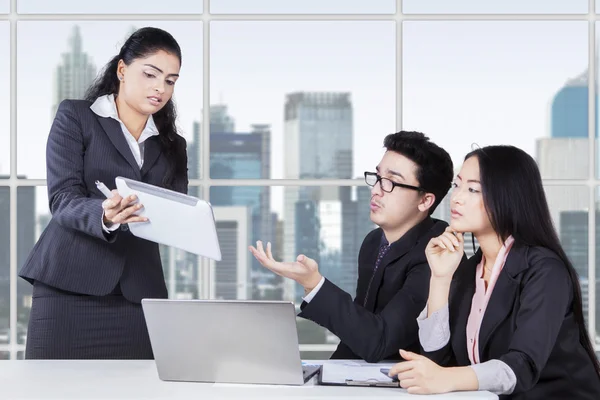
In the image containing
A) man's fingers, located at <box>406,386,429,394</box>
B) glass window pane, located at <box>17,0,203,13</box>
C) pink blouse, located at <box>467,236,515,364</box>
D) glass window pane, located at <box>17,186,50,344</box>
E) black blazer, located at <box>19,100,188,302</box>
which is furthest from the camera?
glass window pane, located at <box>17,186,50,344</box>

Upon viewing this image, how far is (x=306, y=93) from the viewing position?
538 centimetres

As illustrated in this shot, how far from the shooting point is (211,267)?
143 inches

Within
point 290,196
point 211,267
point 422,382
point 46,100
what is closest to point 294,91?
point 290,196

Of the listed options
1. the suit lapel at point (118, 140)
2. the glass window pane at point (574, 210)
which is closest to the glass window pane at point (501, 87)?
the glass window pane at point (574, 210)

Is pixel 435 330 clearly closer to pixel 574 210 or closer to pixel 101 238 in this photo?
pixel 101 238

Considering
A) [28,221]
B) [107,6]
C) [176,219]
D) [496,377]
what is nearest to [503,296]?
[496,377]

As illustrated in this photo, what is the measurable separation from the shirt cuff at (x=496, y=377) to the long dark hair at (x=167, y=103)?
1.16 meters

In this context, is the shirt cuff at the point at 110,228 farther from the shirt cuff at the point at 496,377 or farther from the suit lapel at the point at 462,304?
the shirt cuff at the point at 496,377

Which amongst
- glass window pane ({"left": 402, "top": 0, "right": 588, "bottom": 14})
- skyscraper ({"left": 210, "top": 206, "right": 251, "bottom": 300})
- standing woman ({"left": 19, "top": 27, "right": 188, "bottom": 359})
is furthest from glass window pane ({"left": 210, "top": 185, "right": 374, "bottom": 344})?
standing woman ({"left": 19, "top": 27, "right": 188, "bottom": 359})

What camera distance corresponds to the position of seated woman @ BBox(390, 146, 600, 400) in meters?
2.03

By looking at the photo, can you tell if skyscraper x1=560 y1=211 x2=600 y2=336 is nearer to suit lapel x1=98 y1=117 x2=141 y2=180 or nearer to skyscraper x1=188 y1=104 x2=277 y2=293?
suit lapel x1=98 y1=117 x2=141 y2=180

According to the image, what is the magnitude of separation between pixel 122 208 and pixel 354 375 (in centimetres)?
74

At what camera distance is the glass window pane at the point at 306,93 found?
4883 millimetres

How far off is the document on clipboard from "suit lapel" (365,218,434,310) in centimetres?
38
